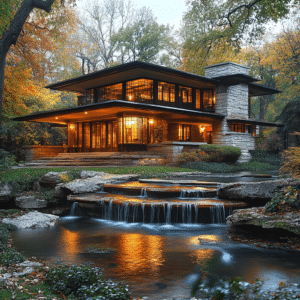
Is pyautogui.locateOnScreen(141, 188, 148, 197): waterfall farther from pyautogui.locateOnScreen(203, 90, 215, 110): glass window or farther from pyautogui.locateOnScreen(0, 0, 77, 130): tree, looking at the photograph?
pyautogui.locateOnScreen(203, 90, 215, 110): glass window

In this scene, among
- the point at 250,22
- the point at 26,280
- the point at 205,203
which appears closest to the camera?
the point at 26,280

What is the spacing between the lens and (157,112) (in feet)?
74.5

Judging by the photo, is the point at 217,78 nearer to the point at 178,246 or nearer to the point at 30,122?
the point at 30,122

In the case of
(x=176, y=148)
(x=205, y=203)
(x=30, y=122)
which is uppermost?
(x=30, y=122)

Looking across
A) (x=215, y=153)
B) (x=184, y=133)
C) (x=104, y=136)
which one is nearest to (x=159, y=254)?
(x=215, y=153)

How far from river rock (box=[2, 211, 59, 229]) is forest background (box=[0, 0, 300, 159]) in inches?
241

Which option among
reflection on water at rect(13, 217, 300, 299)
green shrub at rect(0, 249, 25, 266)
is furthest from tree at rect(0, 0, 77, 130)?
green shrub at rect(0, 249, 25, 266)

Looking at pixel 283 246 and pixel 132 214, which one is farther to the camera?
pixel 132 214

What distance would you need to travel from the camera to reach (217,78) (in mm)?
26719

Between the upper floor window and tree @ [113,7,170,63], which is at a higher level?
tree @ [113,7,170,63]

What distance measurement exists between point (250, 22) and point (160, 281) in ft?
58.8

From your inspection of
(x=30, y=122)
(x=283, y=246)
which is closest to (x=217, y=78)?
(x=30, y=122)

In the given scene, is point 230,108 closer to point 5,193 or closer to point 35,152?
point 35,152

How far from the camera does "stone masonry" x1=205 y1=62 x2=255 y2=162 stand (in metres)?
26.6
